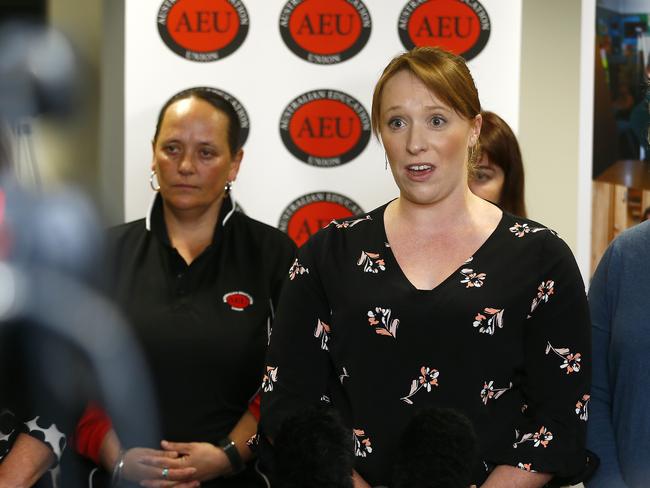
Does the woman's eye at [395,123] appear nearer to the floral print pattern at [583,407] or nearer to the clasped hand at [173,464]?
the floral print pattern at [583,407]

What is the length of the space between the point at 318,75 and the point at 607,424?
Answer: 115 centimetres

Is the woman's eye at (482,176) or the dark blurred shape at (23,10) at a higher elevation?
the dark blurred shape at (23,10)

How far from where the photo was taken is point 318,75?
2.24 meters

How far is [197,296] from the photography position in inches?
74.9

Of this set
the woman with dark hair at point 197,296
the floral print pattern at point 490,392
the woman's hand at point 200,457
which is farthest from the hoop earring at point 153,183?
the floral print pattern at point 490,392

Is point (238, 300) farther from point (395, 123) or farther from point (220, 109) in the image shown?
point (395, 123)

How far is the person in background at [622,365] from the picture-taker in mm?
1462

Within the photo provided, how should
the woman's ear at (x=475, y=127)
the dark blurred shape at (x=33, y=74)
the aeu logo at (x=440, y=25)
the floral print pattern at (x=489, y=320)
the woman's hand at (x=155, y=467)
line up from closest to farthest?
the dark blurred shape at (x=33, y=74)
the floral print pattern at (x=489, y=320)
the woman's ear at (x=475, y=127)
the woman's hand at (x=155, y=467)
the aeu logo at (x=440, y=25)

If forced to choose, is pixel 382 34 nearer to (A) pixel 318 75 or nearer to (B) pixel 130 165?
(A) pixel 318 75

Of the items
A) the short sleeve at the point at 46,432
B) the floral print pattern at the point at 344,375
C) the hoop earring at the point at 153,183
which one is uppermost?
the hoop earring at the point at 153,183

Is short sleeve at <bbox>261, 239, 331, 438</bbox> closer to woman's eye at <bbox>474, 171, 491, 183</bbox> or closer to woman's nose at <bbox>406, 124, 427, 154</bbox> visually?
woman's nose at <bbox>406, 124, 427, 154</bbox>

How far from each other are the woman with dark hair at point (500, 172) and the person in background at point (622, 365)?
1.76 ft

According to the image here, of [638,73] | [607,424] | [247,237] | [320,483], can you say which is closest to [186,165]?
[247,237]

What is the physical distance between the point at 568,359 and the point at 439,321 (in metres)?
0.22
